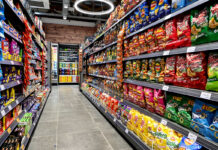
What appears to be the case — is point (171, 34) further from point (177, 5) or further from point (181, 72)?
point (181, 72)

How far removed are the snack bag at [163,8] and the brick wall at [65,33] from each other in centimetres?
1054

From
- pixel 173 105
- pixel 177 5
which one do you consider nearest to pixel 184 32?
pixel 177 5

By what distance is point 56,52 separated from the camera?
11.2 m

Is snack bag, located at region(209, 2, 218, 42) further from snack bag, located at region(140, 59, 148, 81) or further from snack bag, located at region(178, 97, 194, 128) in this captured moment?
snack bag, located at region(140, 59, 148, 81)

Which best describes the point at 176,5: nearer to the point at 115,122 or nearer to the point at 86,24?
the point at 115,122

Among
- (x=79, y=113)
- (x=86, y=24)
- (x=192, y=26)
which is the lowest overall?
(x=79, y=113)

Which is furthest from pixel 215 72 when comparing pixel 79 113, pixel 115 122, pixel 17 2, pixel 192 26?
pixel 79 113

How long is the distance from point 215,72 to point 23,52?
2770 mm

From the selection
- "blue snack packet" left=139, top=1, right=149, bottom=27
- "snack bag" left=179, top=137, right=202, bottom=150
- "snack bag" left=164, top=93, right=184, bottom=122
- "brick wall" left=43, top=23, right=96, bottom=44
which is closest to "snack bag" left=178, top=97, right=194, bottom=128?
"snack bag" left=164, top=93, right=184, bottom=122

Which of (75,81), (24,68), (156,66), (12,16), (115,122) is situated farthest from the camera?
(75,81)

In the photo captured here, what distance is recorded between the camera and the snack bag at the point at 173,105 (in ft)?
5.32

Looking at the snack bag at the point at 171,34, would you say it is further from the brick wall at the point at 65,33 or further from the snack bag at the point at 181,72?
the brick wall at the point at 65,33

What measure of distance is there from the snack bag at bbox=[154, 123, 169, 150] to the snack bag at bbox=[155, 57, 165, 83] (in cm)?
56

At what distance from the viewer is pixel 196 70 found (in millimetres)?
1380
